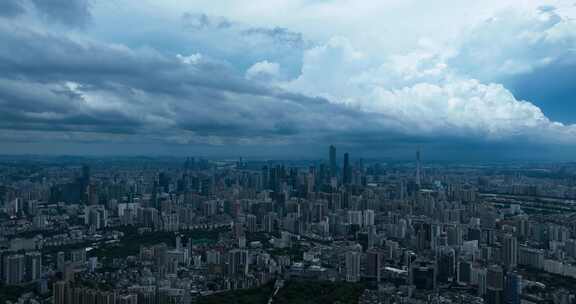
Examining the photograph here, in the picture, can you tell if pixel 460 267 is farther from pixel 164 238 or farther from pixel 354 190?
pixel 354 190

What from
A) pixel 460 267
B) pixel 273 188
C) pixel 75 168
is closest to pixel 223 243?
pixel 460 267

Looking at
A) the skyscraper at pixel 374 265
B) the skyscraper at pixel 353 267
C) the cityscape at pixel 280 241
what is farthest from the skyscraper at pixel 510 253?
the skyscraper at pixel 353 267

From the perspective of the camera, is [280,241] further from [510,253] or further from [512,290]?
[512,290]

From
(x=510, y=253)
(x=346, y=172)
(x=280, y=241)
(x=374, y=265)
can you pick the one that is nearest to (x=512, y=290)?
(x=374, y=265)

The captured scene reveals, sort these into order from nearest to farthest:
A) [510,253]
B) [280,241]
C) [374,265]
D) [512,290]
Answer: [512,290] → [374,265] → [510,253] → [280,241]

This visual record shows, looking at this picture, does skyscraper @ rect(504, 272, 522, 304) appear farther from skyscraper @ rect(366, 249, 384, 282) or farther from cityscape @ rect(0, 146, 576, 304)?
skyscraper @ rect(366, 249, 384, 282)

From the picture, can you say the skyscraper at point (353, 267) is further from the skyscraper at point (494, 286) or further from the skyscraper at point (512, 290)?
the skyscraper at point (512, 290)

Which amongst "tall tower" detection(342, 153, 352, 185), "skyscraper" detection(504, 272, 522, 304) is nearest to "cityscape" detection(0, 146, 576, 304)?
"skyscraper" detection(504, 272, 522, 304)

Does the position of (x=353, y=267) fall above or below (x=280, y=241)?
above
